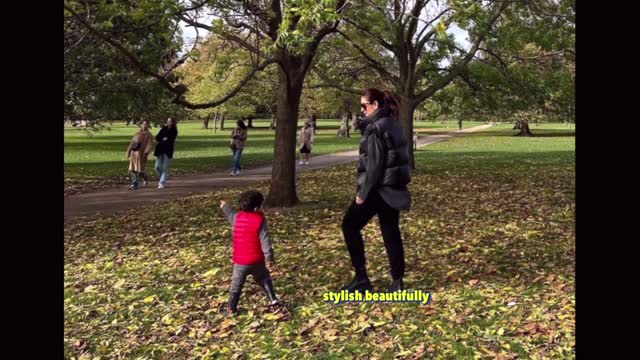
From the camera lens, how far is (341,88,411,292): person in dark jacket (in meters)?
4.87

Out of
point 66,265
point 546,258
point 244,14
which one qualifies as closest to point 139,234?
point 66,265

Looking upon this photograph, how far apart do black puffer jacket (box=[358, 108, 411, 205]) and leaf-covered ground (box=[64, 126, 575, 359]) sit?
3.82ft

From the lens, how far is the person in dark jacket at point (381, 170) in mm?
4871

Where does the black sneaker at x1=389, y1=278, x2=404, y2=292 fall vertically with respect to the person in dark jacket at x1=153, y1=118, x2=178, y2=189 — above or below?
below

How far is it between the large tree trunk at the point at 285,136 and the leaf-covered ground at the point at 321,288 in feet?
1.73

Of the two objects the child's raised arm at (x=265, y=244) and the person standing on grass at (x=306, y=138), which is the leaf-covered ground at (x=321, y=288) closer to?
the child's raised arm at (x=265, y=244)

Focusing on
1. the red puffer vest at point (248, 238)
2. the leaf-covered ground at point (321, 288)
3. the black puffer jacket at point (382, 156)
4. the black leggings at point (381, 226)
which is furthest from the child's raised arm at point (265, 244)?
the black puffer jacket at point (382, 156)

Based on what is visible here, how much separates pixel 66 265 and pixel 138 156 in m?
6.82

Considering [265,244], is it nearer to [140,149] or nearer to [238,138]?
[140,149]

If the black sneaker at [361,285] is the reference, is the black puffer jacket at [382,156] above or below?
above

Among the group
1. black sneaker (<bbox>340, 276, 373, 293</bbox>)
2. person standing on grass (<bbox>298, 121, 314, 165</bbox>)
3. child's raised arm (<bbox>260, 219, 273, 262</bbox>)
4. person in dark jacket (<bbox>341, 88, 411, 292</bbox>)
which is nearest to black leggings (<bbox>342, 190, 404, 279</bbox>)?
person in dark jacket (<bbox>341, 88, 411, 292</bbox>)

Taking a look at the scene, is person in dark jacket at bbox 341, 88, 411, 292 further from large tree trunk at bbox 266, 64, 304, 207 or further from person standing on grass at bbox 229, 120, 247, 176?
person standing on grass at bbox 229, 120, 247, 176

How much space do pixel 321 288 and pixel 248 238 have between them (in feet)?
4.03
